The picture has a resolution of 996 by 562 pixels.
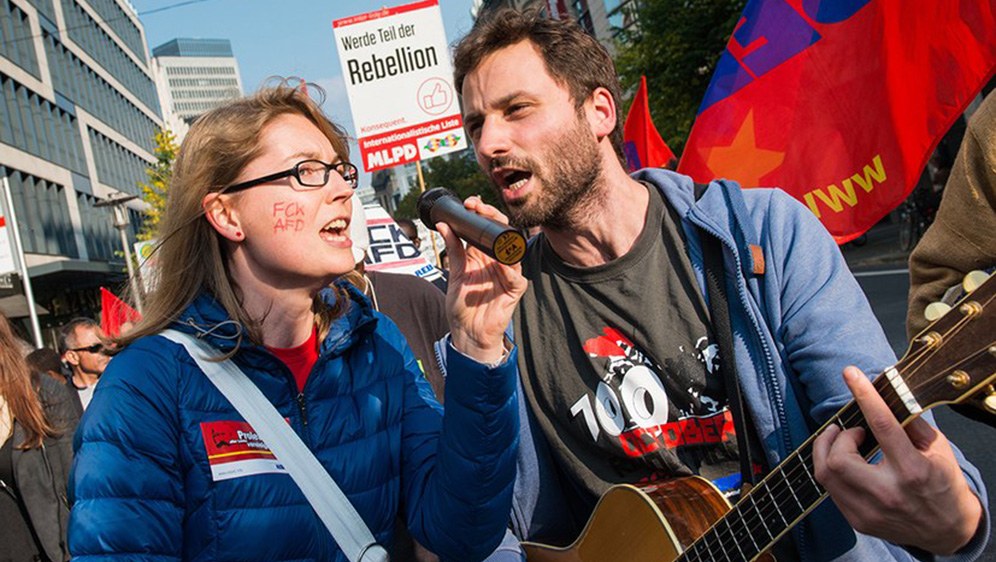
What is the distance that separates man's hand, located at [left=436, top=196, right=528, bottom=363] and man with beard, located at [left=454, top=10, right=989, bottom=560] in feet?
0.57

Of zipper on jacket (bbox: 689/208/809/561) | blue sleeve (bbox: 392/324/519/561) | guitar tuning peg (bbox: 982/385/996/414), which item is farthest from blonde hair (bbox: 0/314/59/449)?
guitar tuning peg (bbox: 982/385/996/414)

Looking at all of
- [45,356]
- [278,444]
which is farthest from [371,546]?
[45,356]

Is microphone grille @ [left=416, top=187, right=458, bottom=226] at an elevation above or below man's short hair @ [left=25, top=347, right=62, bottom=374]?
above

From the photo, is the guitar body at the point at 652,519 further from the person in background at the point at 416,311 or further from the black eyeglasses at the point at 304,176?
the person in background at the point at 416,311

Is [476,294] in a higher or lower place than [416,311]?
higher

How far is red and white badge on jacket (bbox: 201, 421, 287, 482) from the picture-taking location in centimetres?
193

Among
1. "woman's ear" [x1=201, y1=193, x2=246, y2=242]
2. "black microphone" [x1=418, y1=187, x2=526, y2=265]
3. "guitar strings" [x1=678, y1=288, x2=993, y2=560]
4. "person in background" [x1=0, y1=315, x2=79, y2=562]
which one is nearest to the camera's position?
"guitar strings" [x1=678, y1=288, x2=993, y2=560]

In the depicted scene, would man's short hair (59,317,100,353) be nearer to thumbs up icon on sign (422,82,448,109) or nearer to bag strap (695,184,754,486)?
thumbs up icon on sign (422,82,448,109)

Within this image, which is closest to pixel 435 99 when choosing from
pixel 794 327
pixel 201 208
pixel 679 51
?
pixel 201 208

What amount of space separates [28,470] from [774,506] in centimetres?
371

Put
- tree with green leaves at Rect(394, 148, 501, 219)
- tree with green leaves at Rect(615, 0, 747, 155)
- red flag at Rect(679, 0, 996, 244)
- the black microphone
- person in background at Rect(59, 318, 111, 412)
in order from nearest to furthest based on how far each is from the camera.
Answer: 1. the black microphone
2. red flag at Rect(679, 0, 996, 244)
3. person in background at Rect(59, 318, 111, 412)
4. tree with green leaves at Rect(615, 0, 747, 155)
5. tree with green leaves at Rect(394, 148, 501, 219)

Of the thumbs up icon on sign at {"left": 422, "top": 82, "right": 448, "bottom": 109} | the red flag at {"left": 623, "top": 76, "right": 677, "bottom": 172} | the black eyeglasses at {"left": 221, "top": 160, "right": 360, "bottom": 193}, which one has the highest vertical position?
the thumbs up icon on sign at {"left": 422, "top": 82, "right": 448, "bottom": 109}

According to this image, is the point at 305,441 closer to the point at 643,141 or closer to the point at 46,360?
the point at 643,141

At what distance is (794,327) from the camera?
219 centimetres
